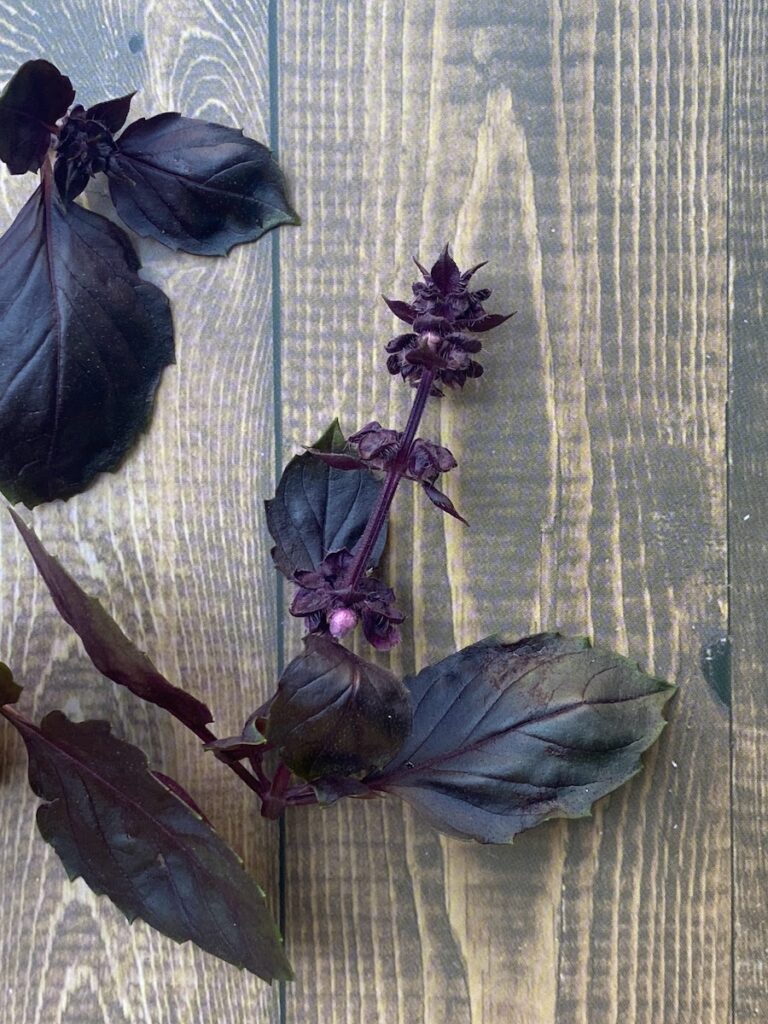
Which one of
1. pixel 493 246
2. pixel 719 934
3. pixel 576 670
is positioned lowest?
pixel 719 934

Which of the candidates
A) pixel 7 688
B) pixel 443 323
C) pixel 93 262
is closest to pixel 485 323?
pixel 443 323

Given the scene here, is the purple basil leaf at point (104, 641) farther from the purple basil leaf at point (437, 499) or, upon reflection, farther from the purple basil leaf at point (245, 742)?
the purple basil leaf at point (437, 499)

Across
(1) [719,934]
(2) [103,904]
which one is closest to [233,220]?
(2) [103,904]

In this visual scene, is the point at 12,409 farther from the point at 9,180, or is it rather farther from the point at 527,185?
the point at 527,185

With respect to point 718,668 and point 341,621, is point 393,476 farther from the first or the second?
point 718,668

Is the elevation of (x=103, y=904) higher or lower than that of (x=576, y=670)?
lower

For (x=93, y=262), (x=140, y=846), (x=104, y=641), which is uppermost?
(x=93, y=262)
